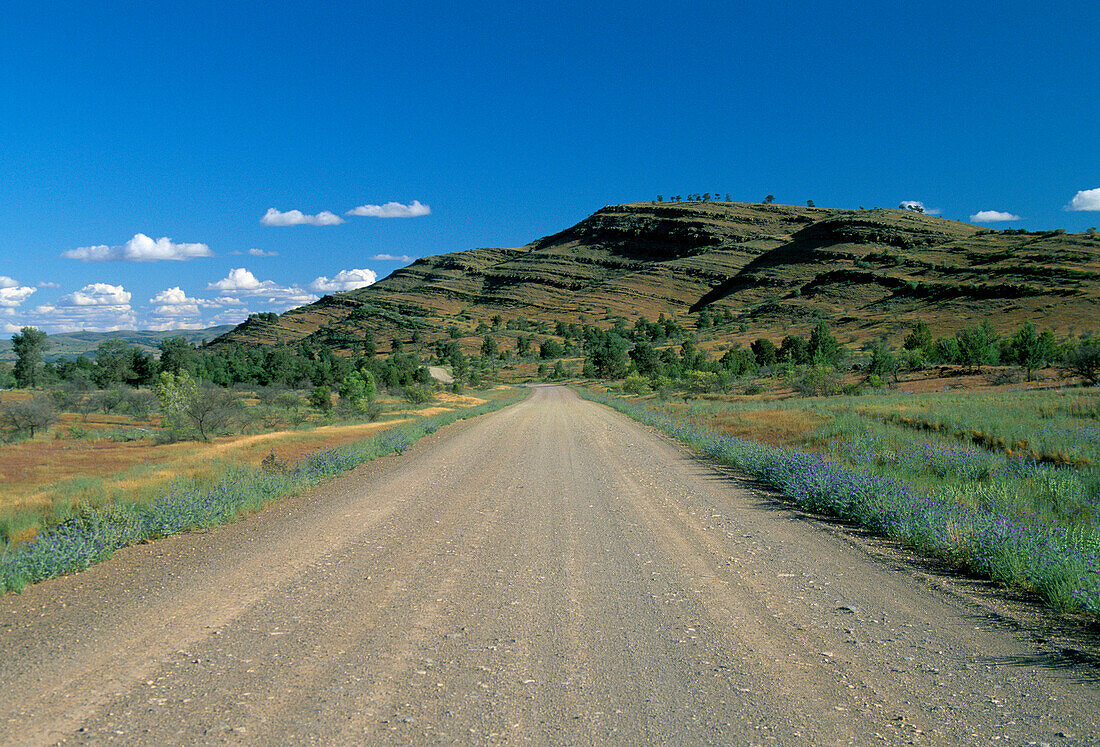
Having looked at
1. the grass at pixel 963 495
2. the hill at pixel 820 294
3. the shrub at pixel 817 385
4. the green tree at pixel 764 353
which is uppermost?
the hill at pixel 820 294

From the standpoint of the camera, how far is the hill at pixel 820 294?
79.2 m

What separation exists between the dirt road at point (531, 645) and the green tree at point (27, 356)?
10068 centimetres

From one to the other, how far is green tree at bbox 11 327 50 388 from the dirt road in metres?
101

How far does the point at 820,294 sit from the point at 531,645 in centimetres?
12125

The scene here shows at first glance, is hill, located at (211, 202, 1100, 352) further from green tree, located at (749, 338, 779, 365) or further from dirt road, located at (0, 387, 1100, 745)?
dirt road, located at (0, 387, 1100, 745)

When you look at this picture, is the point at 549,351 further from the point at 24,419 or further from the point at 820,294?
the point at 24,419

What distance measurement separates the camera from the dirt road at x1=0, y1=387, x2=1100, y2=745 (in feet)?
11.1

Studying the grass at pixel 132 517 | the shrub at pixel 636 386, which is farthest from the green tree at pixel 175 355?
the grass at pixel 132 517

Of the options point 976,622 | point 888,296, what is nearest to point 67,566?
point 976,622

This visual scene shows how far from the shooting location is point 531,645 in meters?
4.44

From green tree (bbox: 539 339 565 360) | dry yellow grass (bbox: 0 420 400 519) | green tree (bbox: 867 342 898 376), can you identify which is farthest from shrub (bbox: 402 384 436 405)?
green tree (bbox: 539 339 565 360)

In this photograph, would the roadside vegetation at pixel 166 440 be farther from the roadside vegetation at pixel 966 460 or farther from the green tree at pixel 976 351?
the green tree at pixel 976 351

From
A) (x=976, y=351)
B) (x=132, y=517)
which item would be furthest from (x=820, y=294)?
(x=132, y=517)

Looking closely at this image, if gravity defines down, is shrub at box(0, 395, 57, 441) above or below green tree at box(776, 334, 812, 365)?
below
